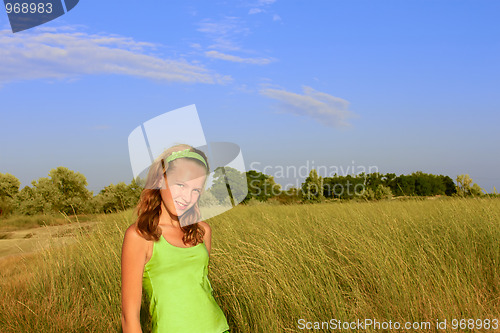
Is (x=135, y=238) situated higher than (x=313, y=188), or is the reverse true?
(x=135, y=238)

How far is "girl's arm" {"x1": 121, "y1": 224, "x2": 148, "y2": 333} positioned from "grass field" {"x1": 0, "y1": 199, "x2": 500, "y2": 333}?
1493mm

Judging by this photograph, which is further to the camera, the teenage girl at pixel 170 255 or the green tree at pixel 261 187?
the green tree at pixel 261 187

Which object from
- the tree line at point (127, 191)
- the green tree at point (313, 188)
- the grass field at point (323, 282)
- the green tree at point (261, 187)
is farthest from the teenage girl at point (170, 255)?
the green tree at point (261, 187)

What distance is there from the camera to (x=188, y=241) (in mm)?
1704

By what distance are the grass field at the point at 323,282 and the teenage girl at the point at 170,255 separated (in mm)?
1309

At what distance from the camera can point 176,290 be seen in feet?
5.38

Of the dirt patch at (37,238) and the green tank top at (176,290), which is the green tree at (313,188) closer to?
the dirt patch at (37,238)

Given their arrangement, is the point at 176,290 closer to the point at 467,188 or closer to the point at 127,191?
the point at 467,188

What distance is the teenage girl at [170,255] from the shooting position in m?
1.55

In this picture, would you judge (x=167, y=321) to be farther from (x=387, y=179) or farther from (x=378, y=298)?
(x=387, y=179)

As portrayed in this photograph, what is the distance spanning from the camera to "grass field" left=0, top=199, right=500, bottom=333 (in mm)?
2980

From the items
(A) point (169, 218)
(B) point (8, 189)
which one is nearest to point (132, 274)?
(A) point (169, 218)

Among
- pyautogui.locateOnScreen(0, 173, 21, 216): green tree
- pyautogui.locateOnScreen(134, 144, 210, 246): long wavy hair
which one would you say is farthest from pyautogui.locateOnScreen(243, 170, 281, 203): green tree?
pyautogui.locateOnScreen(134, 144, 210, 246): long wavy hair

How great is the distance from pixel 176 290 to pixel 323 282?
228 cm
